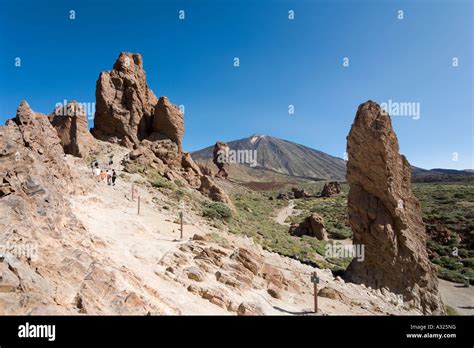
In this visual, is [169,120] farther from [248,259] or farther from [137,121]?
[248,259]

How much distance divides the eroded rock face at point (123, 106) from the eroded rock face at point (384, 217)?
20.1 meters

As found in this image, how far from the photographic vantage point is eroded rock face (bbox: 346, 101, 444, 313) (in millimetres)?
12133

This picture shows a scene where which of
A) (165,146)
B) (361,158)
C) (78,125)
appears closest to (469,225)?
(361,158)

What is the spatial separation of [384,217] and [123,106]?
23.5m

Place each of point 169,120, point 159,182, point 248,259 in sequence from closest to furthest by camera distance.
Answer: point 248,259
point 159,182
point 169,120

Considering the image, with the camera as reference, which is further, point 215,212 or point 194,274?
point 215,212

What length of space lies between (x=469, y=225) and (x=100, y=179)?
2985cm

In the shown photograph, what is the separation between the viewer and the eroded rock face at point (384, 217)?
12.1 m

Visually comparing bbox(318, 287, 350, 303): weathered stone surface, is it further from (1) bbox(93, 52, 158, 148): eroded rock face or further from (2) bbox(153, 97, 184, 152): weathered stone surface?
(1) bbox(93, 52, 158, 148): eroded rock face

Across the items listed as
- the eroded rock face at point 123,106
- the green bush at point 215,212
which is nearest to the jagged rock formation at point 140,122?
the eroded rock face at point 123,106

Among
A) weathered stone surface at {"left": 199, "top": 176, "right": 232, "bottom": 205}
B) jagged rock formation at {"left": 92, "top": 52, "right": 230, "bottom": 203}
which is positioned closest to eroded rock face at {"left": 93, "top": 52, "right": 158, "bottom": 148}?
jagged rock formation at {"left": 92, "top": 52, "right": 230, "bottom": 203}

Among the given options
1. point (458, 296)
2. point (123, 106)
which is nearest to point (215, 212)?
point (458, 296)

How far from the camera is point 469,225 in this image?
26.8m

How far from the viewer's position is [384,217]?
41.7ft
